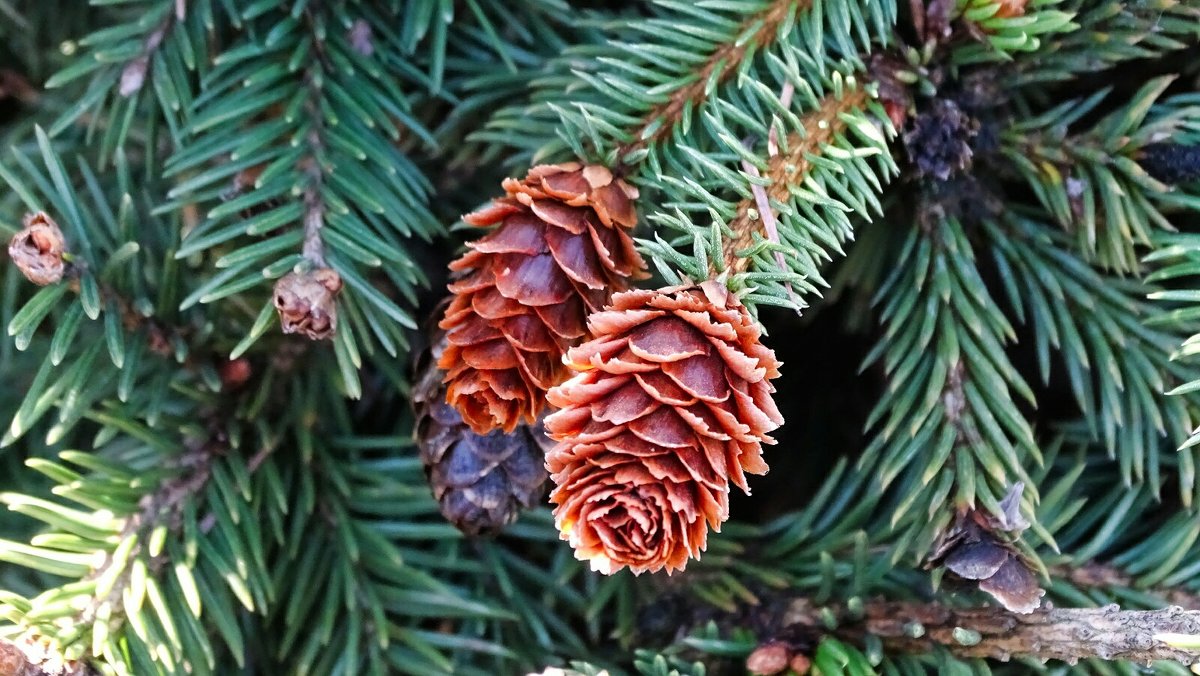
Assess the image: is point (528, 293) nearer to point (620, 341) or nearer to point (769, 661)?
point (620, 341)

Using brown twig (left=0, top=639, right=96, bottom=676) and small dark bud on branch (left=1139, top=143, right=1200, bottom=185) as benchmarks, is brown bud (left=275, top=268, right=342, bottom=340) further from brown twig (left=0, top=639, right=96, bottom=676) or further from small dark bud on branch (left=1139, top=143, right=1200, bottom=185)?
small dark bud on branch (left=1139, top=143, right=1200, bottom=185)

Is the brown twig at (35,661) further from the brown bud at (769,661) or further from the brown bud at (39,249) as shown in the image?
the brown bud at (769,661)

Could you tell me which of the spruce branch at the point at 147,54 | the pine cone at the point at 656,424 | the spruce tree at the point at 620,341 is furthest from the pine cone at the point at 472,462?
the spruce branch at the point at 147,54

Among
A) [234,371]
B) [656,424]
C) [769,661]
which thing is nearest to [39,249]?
[234,371]

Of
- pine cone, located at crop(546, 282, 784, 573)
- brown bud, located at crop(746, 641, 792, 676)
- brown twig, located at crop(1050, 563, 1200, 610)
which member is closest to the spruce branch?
pine cone, located at crop(546, 282, 784, 573)

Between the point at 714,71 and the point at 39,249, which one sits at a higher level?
the point at 714,71
